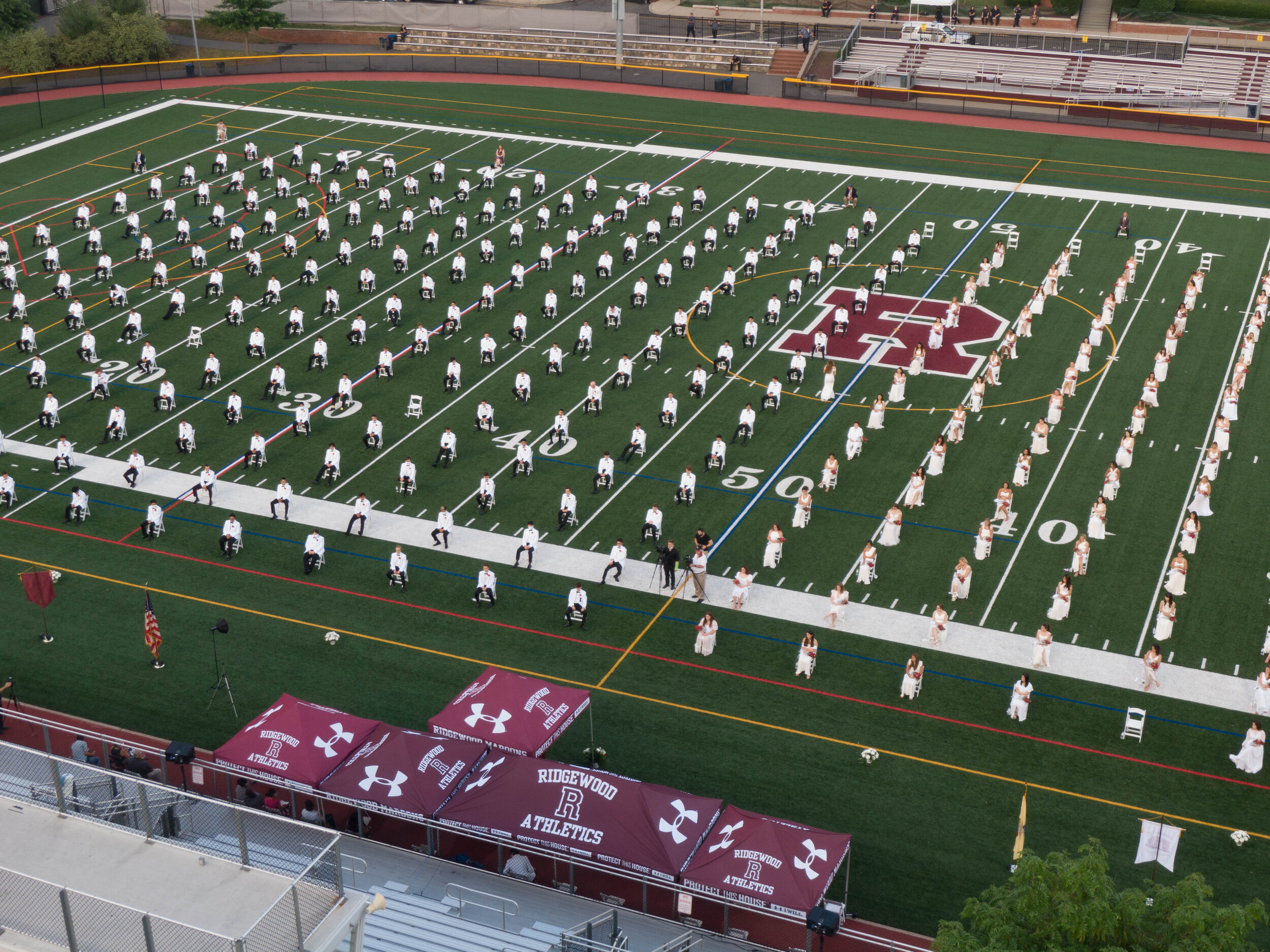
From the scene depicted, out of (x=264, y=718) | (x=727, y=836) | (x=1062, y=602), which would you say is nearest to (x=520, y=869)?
(x=727, y=836)

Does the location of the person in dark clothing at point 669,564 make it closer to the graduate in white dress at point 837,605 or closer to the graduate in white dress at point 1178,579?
the graduate in white dress at point 837,605

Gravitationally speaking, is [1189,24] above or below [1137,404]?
above

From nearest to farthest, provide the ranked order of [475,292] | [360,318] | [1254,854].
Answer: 1. [1254,854]
2. [360,318]
3. [475,292]

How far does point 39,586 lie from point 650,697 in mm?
11338

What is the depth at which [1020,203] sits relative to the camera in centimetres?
5119

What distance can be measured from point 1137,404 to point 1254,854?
50.4 ft

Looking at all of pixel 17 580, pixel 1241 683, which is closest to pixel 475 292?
pixel 17 580

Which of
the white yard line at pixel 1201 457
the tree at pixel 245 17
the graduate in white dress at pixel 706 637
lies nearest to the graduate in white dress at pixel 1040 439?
the white yard line at pixel 1201 457

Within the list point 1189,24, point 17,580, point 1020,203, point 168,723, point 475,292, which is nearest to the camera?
point 168,723

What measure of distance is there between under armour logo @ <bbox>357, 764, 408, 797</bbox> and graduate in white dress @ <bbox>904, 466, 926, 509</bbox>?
48.9 feet

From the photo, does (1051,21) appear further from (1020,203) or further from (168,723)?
(168,723)

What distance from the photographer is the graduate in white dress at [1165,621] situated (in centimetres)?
2684

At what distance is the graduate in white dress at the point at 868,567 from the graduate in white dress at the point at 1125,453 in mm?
7488

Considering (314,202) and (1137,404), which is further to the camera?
(314,202)
